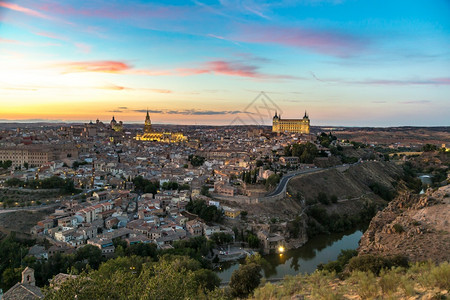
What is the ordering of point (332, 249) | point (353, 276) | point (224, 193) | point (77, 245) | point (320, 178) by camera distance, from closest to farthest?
point (353, 276) < point (77, 245) < point (332, 249) < point (224, 193) < point (320, 178)

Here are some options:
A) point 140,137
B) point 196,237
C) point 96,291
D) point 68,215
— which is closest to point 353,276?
point 96,291

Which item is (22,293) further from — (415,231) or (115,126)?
(115,126)

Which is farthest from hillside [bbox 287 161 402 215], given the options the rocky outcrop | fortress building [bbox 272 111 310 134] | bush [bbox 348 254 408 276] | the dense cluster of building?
fortress building [bbox 272 111 310 134]

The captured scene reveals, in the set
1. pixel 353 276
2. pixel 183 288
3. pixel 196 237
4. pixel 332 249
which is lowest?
pixel 332 249

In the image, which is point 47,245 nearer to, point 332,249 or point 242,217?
point 242,217

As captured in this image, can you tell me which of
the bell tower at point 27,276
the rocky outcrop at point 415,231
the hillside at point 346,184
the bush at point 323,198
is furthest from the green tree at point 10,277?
the bush at point 323,198

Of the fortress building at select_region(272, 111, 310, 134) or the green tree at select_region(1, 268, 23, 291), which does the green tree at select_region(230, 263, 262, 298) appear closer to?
the green tree at select_region(1, 268, 23, 291)
